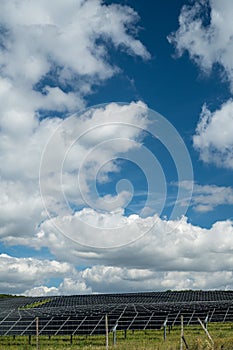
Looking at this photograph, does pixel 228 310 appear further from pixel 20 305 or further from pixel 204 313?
pixel 20 305

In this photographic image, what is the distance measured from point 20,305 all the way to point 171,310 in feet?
104

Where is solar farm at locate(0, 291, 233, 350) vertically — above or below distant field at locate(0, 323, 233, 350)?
above

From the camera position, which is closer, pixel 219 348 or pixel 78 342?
pixel 219 348

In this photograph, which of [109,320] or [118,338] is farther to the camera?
[109,320]

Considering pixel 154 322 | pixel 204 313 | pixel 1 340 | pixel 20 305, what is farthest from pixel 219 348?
pixel 20 305

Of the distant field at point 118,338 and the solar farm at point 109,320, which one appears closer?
the distant field at point 118,338

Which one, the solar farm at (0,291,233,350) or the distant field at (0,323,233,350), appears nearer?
the distant field at (0,323,233,350)

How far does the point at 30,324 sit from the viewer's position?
37469 mm

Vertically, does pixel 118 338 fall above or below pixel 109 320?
below

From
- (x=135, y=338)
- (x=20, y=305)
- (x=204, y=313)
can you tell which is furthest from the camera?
(x=20, y=305)

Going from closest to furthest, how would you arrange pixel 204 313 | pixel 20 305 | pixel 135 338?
pixel 135 338, pixel 204 313, pixel 20 305

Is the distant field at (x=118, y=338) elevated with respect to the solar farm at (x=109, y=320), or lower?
lower

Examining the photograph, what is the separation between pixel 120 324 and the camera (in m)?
37.9

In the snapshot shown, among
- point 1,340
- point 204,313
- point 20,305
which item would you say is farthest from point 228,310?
point 20,305
